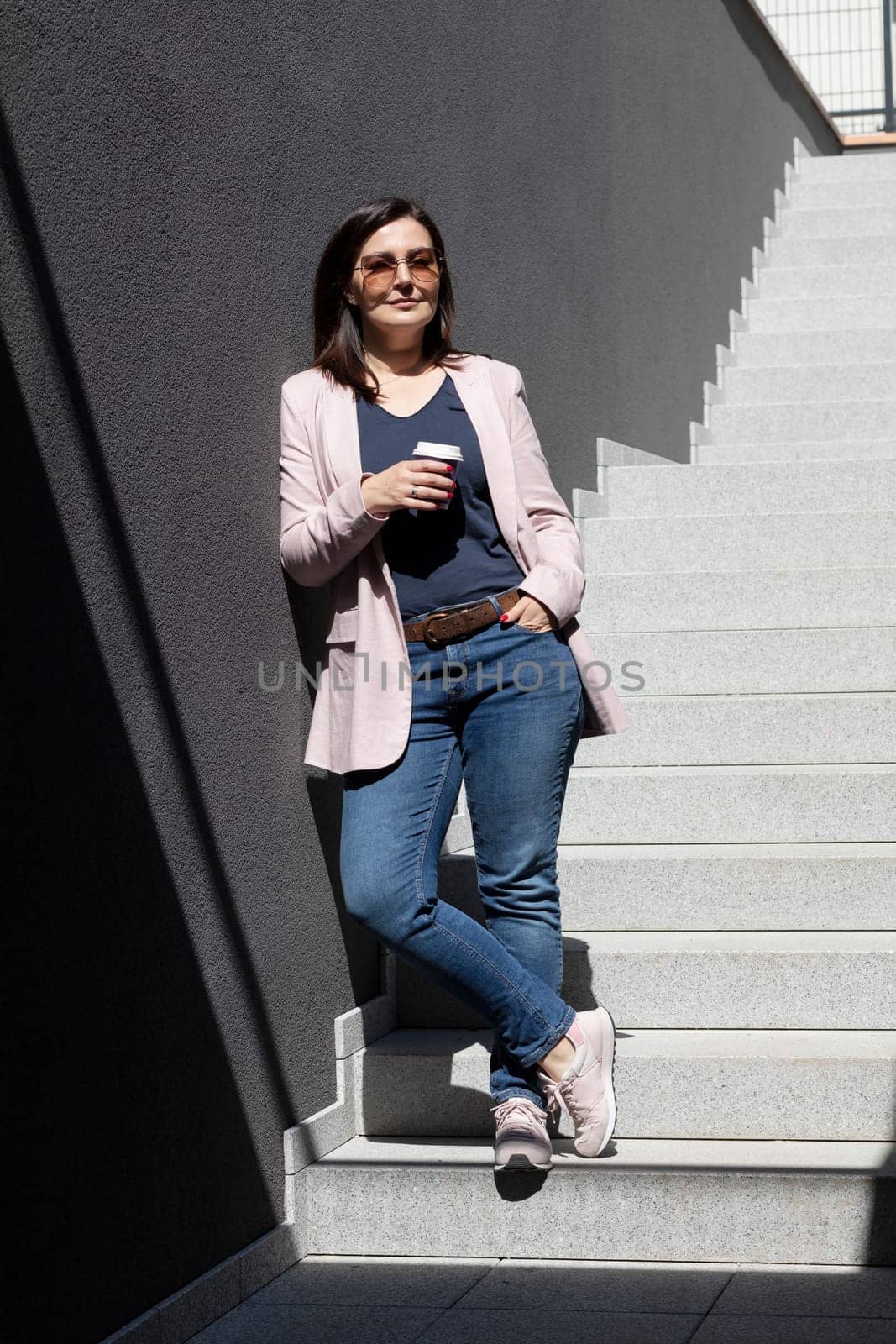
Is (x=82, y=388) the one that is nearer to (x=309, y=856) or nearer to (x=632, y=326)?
(x=309, y=856)

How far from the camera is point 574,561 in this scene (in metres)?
2.82

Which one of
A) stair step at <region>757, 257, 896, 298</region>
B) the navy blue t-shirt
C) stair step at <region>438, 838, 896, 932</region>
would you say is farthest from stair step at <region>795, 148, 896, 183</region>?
the navy blue t-shirt

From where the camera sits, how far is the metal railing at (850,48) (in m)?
→ 12.8

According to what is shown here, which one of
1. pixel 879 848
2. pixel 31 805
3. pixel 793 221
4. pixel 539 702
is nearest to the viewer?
pixel 31 805

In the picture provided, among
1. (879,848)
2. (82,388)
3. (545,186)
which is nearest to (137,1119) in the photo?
(82,388)

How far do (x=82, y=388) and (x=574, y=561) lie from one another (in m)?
0.95

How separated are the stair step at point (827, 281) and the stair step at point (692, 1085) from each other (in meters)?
4.95

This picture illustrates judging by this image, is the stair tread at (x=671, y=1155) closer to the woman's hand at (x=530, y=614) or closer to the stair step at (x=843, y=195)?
the woman's hand at (x=530, y=614)

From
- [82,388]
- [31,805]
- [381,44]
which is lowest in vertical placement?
[31,805]

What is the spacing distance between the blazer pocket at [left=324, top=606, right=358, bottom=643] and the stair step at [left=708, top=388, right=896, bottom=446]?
11.7ft

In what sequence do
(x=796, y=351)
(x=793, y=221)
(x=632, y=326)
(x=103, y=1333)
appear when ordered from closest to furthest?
1. (x=103, y=1333)
2. (x=632, y=326)
3. (x=796, y=351)
4. (x=793, y=221)

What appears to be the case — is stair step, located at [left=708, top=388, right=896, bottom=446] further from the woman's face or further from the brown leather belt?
the brown leather belt

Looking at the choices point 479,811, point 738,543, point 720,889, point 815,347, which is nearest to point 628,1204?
point 479,811

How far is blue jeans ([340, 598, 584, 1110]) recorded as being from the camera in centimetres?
269
